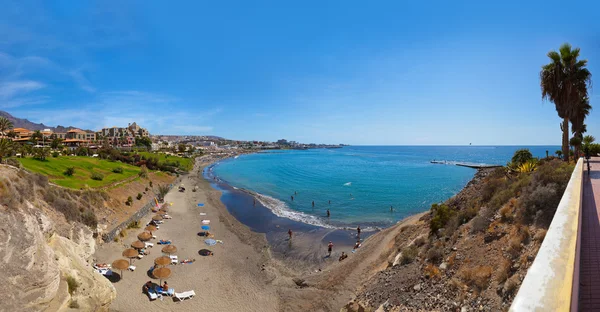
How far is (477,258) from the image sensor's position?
423 inches

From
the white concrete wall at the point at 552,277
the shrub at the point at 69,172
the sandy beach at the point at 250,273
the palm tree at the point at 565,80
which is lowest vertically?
the sandy beach at the point at 250,273

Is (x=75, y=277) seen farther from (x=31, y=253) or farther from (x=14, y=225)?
(x=14, y=225)

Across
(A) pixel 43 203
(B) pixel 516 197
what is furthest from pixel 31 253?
(B) pixel 516 197

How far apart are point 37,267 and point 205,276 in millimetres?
9771

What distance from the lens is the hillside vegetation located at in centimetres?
895

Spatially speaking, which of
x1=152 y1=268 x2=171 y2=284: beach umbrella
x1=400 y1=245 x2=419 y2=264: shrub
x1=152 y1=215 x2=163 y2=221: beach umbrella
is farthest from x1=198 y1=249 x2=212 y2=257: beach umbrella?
x1=400 y1=245 x2=419 y2=264: shrub

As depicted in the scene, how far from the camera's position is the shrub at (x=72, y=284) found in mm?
12742

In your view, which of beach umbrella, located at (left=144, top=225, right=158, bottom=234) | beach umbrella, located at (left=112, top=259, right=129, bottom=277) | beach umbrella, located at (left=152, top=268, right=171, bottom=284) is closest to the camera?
beach umbrella, located at (left=152, top=268, right=171, bottom=284)

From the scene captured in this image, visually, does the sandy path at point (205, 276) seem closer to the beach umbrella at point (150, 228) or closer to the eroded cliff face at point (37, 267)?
the beach umbrella at point (150, 228)

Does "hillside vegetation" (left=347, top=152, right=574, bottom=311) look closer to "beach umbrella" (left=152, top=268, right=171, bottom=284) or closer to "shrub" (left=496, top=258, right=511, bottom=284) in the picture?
"shrub" (left=496, top=258, right=511, bottom=284)

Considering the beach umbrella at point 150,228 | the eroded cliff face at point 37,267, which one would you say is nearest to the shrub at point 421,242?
the eroded cliff face at point 37,267

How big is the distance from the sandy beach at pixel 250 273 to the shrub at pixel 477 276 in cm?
709

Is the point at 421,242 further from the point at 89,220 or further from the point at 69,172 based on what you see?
the point at 69,172

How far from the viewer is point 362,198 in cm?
4641
